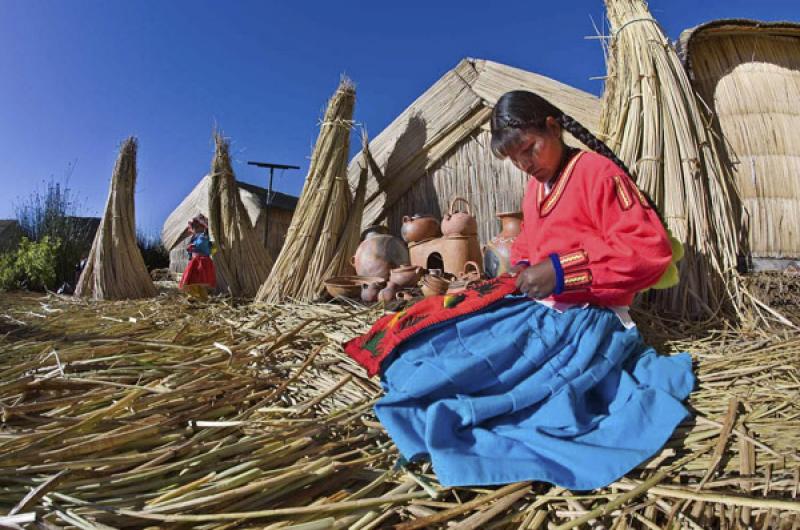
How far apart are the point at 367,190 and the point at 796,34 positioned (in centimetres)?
339

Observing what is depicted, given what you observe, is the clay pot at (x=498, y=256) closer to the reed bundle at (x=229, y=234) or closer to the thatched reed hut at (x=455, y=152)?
the thatched reed hut at (x=455, y=152)

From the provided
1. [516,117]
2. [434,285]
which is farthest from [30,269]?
[516,117]

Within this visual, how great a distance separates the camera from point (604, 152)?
173 cm

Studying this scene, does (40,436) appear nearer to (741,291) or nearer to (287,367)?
(287,367)

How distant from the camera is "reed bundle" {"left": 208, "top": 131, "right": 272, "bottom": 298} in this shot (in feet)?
15.1

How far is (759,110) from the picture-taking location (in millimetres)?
3018

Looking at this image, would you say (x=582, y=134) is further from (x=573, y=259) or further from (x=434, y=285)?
(x=434, y=285)

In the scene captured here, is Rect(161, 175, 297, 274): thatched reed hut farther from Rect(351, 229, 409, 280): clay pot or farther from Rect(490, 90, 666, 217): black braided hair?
Rect(490, 90, 666, 217): black braided hair

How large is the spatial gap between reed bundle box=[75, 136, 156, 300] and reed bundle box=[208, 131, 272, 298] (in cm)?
118

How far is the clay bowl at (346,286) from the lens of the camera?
3080 mm

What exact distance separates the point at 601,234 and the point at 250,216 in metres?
6.95

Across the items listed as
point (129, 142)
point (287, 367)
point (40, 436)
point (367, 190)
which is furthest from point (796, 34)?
point (129, 142)

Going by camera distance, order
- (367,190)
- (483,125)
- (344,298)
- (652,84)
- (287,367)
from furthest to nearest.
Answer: (367,190), (483,125), (344,298), (652,84), (287,367)

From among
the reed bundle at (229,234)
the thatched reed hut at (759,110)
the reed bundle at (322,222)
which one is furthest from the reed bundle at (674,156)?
the reed bundle at (229,234)
